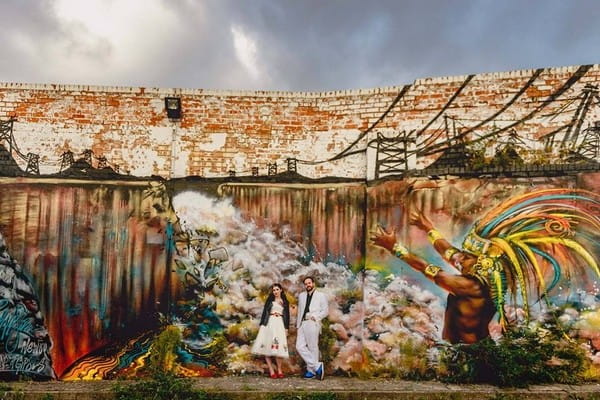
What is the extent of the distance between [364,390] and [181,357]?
98.0 inches

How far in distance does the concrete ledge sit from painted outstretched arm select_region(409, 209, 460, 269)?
63.4 inches

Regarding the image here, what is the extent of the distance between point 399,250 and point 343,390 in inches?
76.8

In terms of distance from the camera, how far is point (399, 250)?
7652mm

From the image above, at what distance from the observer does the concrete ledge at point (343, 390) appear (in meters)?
6.70

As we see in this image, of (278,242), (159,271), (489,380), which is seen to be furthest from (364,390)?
(159,271)

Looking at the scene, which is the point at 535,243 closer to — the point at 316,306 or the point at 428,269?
the point at 428,269

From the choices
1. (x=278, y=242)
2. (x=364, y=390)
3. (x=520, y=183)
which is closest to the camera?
(x=364, y=390)

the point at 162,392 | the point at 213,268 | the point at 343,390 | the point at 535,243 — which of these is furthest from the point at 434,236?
the point at 162,392

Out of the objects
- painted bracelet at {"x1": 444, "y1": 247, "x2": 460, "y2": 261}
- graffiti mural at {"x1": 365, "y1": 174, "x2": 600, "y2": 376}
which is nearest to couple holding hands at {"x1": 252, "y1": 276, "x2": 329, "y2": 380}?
graffiti mural at {"x1": 365, "y1": 174, "x2": 600, "y2": 376}

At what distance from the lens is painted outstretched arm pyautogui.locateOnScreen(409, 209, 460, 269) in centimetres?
752

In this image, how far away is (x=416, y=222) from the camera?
25.1 ft

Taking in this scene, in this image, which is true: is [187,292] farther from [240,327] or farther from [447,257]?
[447,257]

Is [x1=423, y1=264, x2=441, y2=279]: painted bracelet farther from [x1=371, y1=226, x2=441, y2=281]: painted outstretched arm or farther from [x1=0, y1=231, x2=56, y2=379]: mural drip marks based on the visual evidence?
[x1=0, y1=231, x2=56, y2=379]: mural drip marks

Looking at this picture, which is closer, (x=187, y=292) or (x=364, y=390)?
(x=364, y=390)
